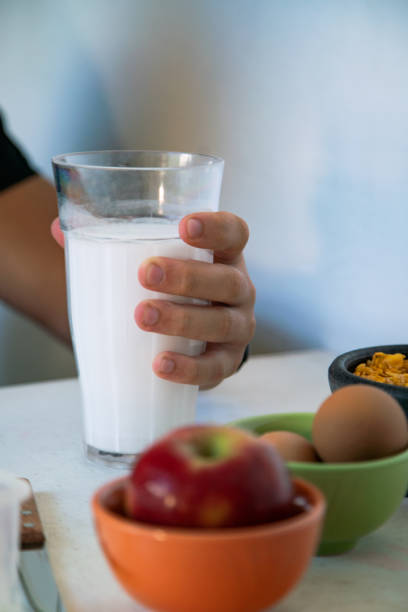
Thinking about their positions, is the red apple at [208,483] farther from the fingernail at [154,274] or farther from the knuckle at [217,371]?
the knuckle at [217,371]

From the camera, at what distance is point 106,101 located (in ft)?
6.97

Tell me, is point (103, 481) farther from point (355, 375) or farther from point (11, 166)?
point (11, 166)

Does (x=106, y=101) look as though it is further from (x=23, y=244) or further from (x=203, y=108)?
(x=23, y=244)

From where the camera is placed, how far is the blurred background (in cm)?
125

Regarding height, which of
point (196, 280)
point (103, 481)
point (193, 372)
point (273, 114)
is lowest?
point (103, 481)

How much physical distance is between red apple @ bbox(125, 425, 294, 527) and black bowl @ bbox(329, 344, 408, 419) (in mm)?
256

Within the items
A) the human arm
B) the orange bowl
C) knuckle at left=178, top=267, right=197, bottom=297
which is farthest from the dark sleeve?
the orange bowl

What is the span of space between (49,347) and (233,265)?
1.56m

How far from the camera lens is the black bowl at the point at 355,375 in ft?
2.17

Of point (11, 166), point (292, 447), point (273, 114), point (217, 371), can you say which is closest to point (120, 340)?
point (217, 371)

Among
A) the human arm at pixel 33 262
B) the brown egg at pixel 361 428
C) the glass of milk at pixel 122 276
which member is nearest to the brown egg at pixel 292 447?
the brown egg at pixel 361 428

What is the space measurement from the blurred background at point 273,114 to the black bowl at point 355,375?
0.47 metres

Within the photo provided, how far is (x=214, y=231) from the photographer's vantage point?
0.79m

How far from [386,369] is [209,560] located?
40 cm
